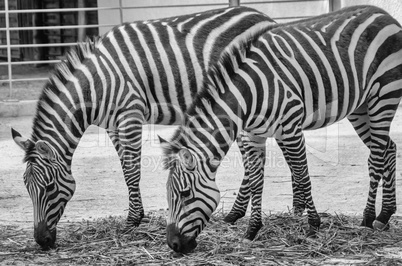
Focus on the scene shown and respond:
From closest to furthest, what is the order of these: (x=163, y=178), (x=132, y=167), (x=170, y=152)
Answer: (x=170, y=152), (x=132, y=167), (x=163, y=178)

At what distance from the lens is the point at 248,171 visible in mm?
5711

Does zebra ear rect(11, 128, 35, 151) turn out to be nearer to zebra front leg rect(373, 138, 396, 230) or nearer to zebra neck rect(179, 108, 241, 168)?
zebra neck rect(179, 108, 241, 168)

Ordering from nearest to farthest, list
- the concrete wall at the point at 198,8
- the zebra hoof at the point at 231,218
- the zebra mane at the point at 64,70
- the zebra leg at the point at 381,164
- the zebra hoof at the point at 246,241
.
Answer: the zebra hoof at the point at 246,241, the zebra mane at the point at 64,70, the zebra leg at the point at 381,164, the zebra hoof at the point at 231,218, the concrete wall at the point at 198,8

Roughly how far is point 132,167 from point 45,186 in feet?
2.97

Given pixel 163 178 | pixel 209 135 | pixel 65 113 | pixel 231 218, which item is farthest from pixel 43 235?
pixel 163 178

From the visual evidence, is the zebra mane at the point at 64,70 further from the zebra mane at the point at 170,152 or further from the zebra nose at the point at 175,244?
the zebra nose at the point at 175,244

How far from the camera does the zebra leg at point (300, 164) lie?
199 inches

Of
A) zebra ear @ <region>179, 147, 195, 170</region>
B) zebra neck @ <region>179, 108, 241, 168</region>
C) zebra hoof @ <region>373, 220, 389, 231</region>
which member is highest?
zebra neck @ <region>179, 108, 241, 168</region>

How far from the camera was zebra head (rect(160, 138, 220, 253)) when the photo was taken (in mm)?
4566

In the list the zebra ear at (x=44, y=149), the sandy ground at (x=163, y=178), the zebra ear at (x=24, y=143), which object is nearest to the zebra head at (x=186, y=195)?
the zebra ear at (x=44, y=149)

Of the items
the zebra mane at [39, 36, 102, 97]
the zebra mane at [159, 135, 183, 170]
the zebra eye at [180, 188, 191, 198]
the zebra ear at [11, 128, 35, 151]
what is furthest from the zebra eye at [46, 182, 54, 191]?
the zebra eye at [180, 188, 191, 198]

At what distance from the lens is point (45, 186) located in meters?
5.01

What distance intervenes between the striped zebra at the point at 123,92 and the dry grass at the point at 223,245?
0.23 m

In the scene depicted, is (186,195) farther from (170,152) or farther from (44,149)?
(44,149)
